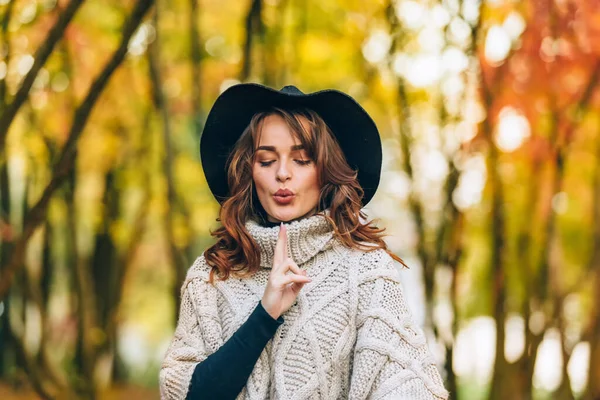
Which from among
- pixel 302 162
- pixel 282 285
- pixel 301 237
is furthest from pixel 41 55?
pixel 282 285

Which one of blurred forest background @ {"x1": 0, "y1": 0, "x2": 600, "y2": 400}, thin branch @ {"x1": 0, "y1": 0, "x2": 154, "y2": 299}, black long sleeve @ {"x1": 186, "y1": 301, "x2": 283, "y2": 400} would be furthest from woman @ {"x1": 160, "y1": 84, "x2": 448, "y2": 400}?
blurred forest background @ {"x1": 0, "y1": 0, "x2": 600, "y2": 400}

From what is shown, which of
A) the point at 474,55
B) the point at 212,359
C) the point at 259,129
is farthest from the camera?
the point at 474,55

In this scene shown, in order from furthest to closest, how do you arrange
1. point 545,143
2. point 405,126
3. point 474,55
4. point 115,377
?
point 115,377, point 545,143, point 405,126, point 474,55

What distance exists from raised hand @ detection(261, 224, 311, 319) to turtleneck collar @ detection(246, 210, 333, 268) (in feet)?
0.42

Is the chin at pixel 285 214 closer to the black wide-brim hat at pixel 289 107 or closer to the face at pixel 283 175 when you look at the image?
the face at pixel 283 175

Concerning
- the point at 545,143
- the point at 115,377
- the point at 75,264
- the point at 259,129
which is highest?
the point at 545,143

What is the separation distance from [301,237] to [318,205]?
0.49 feet

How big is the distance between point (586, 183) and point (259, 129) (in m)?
8.57

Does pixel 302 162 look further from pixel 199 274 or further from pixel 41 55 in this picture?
pixel 41 55

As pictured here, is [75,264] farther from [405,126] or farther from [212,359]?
[212,359]

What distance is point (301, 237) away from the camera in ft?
8.53

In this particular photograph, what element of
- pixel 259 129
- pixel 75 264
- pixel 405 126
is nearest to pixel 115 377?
pixel 75 264

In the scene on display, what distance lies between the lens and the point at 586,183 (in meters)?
10.4

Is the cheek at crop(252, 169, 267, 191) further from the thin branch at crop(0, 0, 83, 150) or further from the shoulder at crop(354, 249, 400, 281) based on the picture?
the thin branch at crop(0, 0, 83, 150)
